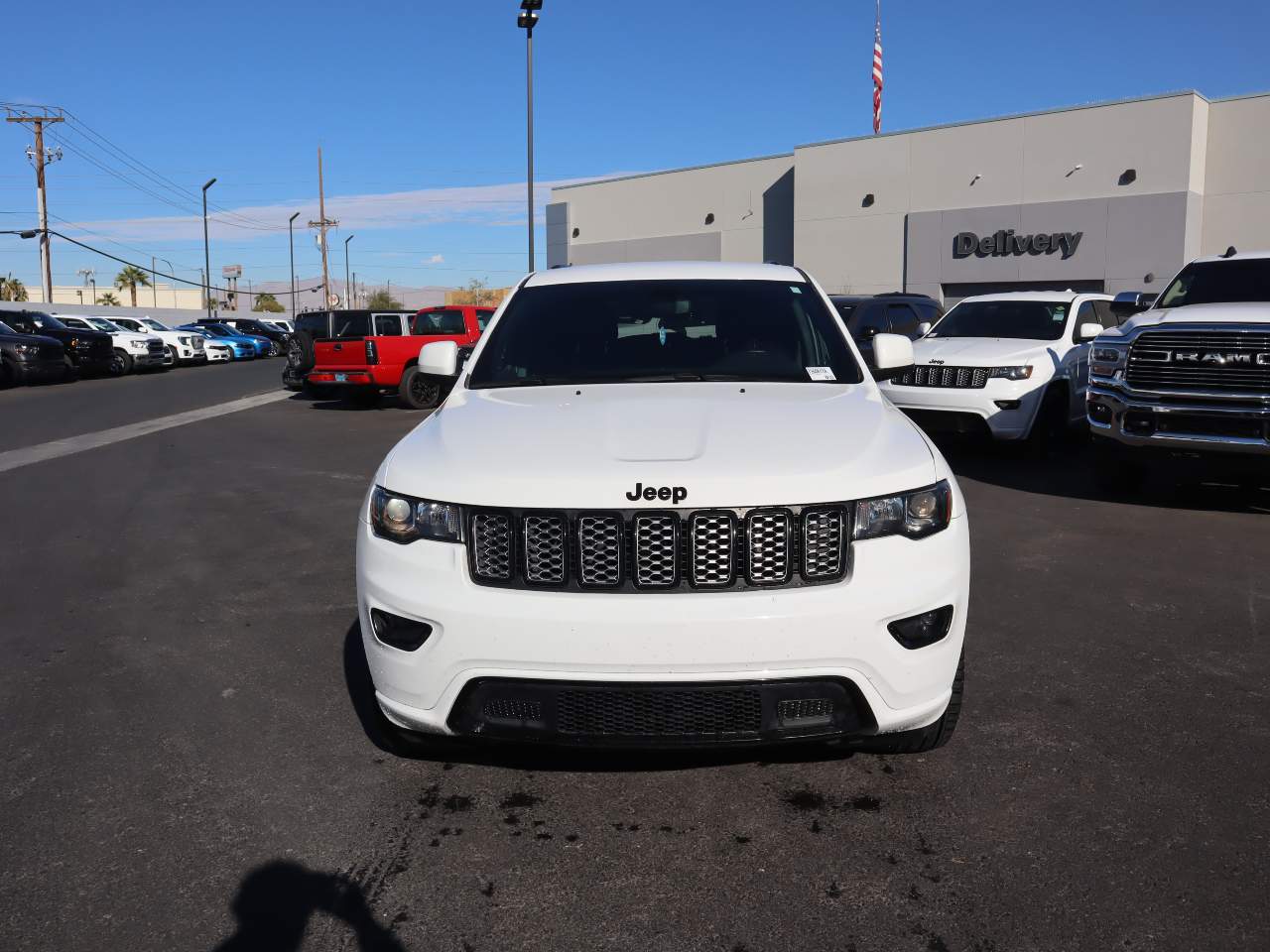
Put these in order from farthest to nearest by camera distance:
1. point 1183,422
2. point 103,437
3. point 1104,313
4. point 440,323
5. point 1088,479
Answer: point 440,323
point 103,437
point 1104,313
point 1088,479
point 1183,422

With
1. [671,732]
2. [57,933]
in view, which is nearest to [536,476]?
[671,732]

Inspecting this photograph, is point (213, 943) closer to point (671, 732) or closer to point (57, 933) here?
point (57, 933)

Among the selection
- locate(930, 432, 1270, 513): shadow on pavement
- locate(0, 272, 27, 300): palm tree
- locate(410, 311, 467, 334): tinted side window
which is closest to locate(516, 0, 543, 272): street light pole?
locate(410, 311, 467, 334): tinted side window

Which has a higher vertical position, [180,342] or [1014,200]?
[1014,200]

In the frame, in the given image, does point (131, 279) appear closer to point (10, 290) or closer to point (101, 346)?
point (10, 290)

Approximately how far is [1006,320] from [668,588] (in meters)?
10.3

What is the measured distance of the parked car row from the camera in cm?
2348

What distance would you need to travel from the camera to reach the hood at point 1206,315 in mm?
7957

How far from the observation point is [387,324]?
19.6 meters

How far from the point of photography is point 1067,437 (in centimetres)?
1186

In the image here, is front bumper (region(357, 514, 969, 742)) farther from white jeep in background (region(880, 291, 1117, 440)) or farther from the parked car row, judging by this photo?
the parked car row

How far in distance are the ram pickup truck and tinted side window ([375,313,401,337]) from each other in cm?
1353

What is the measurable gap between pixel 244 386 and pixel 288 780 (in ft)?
74.3

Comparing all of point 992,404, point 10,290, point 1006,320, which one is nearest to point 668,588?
point 992,404
